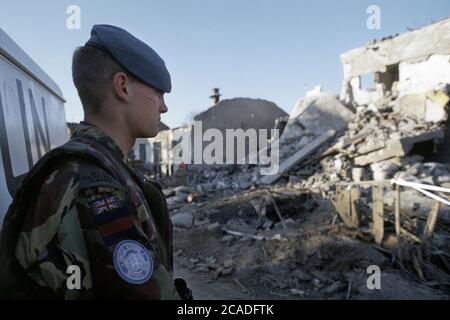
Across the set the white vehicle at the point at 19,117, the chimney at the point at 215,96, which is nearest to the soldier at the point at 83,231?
the white vehicle at the point at 19,117

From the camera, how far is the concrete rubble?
5.40 metres

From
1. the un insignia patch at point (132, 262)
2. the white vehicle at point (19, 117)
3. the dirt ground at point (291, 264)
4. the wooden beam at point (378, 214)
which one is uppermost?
the white vehicle at point (19, 117)

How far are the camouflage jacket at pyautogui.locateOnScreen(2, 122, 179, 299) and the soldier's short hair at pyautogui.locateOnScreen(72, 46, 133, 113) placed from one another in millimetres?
251

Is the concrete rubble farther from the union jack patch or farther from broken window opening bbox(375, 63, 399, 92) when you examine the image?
the union jack patch

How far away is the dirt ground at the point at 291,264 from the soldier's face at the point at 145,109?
4.30m

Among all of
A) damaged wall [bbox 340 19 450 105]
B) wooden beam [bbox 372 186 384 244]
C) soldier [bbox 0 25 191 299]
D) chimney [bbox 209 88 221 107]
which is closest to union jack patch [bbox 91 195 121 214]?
soldier [bbox 0 25 191 299]

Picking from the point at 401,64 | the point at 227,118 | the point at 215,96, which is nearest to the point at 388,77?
the point at 401,64

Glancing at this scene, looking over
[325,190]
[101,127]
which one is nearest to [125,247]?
[101,127]

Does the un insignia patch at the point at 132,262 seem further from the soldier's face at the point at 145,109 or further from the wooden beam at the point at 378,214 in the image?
the wooden beam at the point at 378,214

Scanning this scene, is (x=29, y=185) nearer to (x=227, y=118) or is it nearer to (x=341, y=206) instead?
(x=341, y=206)

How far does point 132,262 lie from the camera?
2.93 ft

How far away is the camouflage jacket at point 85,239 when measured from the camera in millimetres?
876

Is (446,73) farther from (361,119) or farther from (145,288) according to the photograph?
(145,288)
